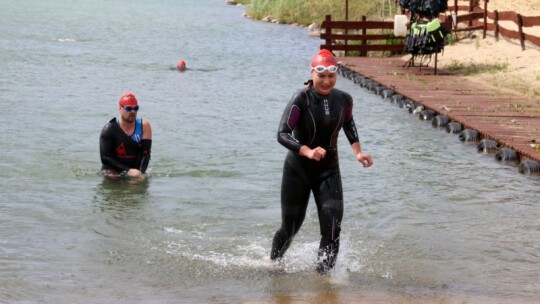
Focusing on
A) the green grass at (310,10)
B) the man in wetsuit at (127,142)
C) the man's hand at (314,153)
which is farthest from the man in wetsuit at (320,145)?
the green grass at (310,10)

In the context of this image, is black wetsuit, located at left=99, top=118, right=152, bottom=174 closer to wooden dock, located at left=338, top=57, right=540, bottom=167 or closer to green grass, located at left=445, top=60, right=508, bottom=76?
wooden dock, located at left=338, top=57, right=540, bottom=167

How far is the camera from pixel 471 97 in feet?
72.5

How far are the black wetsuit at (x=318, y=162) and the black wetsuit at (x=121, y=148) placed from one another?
456cm

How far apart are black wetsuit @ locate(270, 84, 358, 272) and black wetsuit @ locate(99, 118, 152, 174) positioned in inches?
179

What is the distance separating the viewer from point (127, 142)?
12.8m

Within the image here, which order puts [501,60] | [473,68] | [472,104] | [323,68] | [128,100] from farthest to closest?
[473,68] → [501,60] → [472,104] → [128,100] → [323,68]

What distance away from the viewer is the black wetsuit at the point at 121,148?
12.8 m

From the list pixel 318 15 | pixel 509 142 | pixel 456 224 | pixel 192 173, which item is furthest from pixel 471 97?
pixel 318 15

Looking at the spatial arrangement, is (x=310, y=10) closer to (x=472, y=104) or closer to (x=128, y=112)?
(x=472, y=104)

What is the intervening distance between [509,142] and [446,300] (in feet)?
26.7

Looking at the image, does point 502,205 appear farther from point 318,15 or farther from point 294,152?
point 318,15

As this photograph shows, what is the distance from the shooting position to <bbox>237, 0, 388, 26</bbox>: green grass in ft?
192

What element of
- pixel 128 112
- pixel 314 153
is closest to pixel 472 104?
pixel 128 112

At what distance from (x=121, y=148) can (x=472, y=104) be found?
33.4 ft
